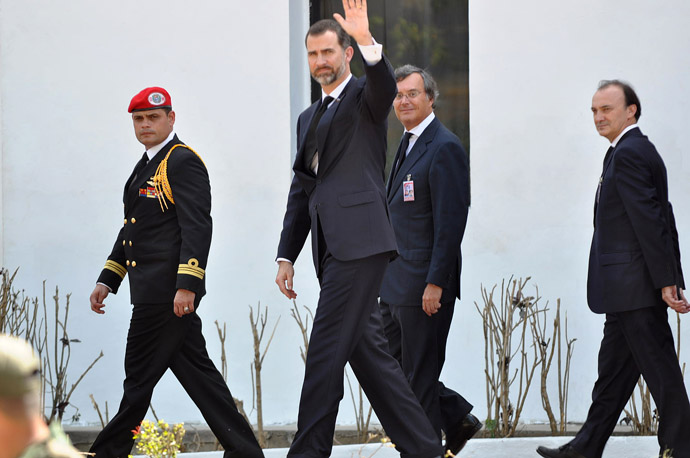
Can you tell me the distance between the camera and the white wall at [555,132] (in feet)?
18.5

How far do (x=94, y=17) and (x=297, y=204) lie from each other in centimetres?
252

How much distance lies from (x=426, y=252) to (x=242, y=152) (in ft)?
6.00

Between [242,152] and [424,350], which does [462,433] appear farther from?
[242,152]

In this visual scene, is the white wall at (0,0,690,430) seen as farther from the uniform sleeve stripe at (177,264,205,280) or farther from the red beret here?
the uniform sleeve stripe at (177,264,205,280)

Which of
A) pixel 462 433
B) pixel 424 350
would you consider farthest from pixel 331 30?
pixel 462 433

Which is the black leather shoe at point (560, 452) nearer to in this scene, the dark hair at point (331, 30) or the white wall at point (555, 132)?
the white wall at point (555, 132)

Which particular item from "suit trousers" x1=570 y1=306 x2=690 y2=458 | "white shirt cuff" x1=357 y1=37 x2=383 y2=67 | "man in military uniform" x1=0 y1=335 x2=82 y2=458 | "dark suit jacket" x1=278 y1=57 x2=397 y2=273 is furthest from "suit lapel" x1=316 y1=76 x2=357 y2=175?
"man in military uniform" x1=0 y1=335 x2=82 y2=458

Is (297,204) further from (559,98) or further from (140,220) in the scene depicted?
(559,98)

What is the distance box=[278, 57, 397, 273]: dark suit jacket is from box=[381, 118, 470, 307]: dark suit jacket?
643 mm

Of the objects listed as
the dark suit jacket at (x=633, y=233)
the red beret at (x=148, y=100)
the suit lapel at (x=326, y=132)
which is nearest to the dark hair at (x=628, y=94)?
the dark suit jacket at (x=633, y=233)

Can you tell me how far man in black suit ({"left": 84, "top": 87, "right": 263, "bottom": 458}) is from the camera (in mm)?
4227

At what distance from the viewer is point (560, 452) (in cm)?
453

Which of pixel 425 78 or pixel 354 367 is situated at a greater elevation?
pixel 425 78

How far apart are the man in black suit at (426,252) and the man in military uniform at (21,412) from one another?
2.97m
